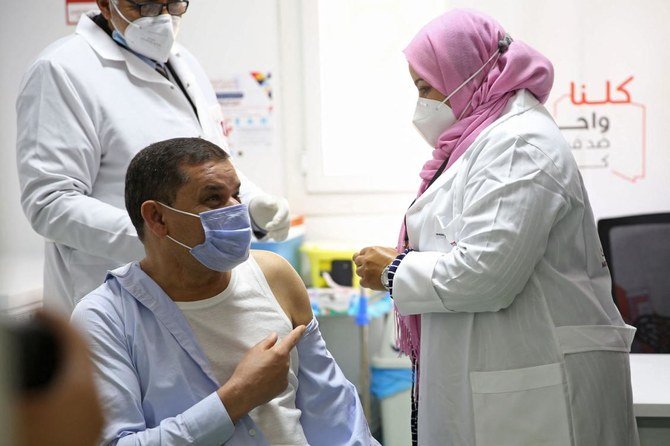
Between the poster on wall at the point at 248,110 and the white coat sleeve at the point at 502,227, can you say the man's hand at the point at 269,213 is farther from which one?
the poster on wall at the point at 248,110

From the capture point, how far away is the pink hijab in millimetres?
1538

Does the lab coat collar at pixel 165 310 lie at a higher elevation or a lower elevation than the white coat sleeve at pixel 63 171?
lower

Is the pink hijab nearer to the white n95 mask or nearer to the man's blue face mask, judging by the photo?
the white n95 mask

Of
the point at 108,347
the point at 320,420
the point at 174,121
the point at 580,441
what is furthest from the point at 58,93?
the point at 580,441

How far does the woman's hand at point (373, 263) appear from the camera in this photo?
64.3 inches

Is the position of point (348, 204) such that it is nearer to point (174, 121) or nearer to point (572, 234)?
point (174, 121)

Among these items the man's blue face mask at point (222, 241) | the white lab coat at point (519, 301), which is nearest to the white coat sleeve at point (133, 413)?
the man's blue face mask at point (222, 241)

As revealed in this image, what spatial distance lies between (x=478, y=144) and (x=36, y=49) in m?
2.67

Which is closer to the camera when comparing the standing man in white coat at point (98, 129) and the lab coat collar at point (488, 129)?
Result: the lab coat collar at point (488, 129)

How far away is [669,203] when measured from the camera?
325 cm

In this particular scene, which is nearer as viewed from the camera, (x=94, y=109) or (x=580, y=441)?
(x=580, y=441)

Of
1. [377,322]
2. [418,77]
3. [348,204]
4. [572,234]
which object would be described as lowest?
[377,322]

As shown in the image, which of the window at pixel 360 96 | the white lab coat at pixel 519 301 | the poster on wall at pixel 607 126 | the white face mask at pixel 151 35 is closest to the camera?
the white lab coat at pixel 519 301

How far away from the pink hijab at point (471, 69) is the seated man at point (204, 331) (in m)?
0.47
